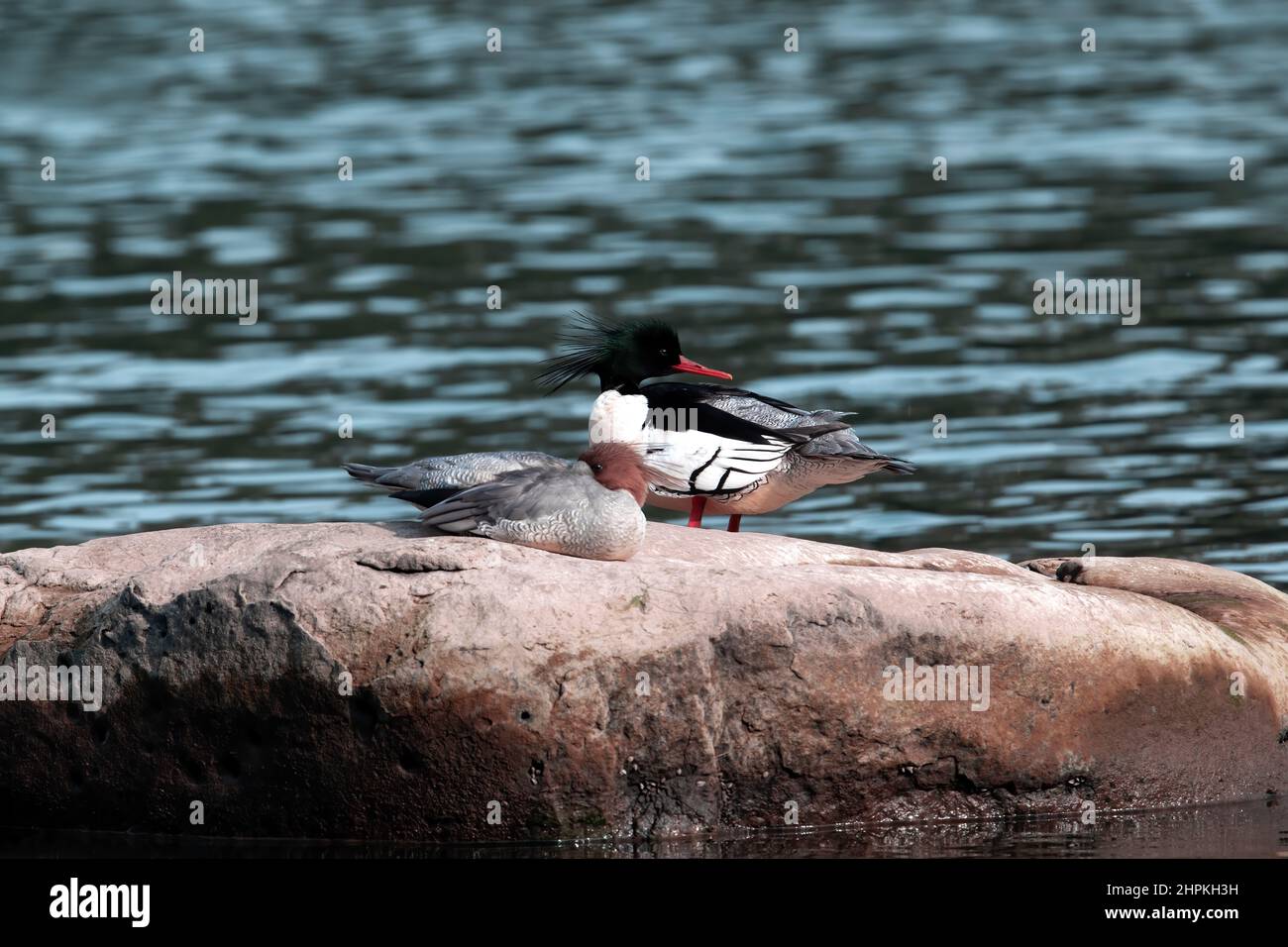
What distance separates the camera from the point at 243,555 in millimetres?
7957

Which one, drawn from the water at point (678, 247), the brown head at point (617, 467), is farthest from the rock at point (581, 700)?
the water at point (678, 247)

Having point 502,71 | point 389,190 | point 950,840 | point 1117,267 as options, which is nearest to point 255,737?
point 950,840

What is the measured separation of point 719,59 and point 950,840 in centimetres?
2169

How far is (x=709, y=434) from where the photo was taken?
9.20 meters

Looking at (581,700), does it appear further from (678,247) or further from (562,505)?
(678,247)

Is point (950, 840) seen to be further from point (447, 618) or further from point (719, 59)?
point (719, 59)

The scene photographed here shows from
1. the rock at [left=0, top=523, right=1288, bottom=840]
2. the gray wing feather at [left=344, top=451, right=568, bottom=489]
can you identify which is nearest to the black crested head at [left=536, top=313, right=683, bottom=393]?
the gray wing feather at [left=344, top=451, right=568, bottom=489]

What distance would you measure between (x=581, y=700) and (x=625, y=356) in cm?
243

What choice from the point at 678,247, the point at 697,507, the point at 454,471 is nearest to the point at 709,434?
the point at 697,507

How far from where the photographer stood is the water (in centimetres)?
1341

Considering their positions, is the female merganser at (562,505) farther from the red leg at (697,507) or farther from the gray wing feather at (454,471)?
the red leg at (697,507)

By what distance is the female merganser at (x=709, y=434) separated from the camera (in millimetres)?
9188

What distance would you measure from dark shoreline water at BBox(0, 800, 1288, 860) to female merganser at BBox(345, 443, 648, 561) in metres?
1.23

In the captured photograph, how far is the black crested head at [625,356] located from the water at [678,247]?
10.6 ft
